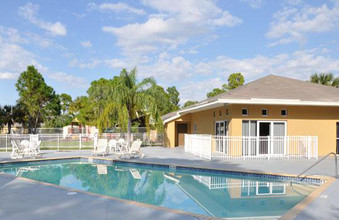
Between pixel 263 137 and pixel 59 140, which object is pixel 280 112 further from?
pixel 59 140

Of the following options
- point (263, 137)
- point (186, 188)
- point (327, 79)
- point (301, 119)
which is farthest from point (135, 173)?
point (327, 79)

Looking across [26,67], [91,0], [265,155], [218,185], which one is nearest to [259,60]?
[265,155]

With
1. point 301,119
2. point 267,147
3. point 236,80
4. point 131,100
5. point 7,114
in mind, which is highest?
point 236,80

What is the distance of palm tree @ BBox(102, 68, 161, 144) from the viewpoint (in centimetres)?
2408

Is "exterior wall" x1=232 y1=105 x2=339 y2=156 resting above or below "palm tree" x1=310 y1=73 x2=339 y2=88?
below

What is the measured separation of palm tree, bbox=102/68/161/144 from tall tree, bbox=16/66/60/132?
1777cm

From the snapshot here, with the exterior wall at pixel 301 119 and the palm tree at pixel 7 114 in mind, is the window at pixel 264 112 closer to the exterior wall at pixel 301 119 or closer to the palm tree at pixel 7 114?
the exterior wall at pixel 301 119

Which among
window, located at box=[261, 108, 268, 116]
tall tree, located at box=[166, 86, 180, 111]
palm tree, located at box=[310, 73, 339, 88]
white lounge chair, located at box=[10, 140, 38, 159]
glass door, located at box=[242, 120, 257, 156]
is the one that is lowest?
white lounge chair, located at box=[10, 140, 38, 159]

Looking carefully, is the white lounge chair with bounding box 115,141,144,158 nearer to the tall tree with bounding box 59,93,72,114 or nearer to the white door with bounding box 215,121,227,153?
the white door with bounding box 215,121,227,153

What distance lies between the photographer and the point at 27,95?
1500 inches

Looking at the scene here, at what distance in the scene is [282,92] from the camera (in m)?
18.6

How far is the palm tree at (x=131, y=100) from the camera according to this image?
2408cm

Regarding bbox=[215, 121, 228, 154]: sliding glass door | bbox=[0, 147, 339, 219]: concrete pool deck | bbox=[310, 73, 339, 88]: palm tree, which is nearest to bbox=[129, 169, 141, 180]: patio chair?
bbox=[0, 147, 339, 219]: concrete pool deck

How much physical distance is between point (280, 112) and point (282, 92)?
1473mm
